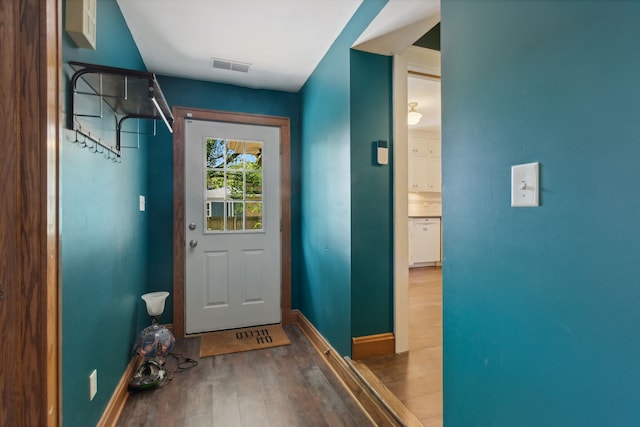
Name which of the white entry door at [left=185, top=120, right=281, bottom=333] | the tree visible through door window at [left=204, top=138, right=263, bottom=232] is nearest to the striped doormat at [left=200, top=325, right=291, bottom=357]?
the white entry door at [left=185, top=120, right=281, bottom=333]

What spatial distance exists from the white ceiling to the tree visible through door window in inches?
27.4

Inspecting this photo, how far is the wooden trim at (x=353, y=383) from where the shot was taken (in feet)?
5.25

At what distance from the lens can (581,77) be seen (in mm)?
759

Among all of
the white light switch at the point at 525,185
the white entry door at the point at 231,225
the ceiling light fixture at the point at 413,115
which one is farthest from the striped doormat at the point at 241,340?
the ceiling light fixture at the point at 413,115

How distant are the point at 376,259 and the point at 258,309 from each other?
1.54 meters

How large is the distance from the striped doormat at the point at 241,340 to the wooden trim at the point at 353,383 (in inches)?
11.7

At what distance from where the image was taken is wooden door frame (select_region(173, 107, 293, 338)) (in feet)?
9.27

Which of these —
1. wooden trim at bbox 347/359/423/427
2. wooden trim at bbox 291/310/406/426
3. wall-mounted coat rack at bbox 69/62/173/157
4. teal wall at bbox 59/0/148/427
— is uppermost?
wall-mounted coat rack at bbox 69/62/173/157

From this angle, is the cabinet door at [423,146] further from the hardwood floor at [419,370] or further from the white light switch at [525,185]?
the white light switch at [525,185]

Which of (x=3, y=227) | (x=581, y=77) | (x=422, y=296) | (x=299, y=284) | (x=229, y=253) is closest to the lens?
(x=581, y=77)

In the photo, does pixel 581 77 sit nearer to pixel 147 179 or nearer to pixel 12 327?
pixel 12 327

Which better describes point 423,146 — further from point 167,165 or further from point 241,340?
point 241,340

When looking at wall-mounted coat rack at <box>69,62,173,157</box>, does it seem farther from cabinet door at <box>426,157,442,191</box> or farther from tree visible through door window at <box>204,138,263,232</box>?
cabinet door at <box>426,157,442,191</box>

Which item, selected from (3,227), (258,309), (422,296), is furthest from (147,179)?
(422,296)
